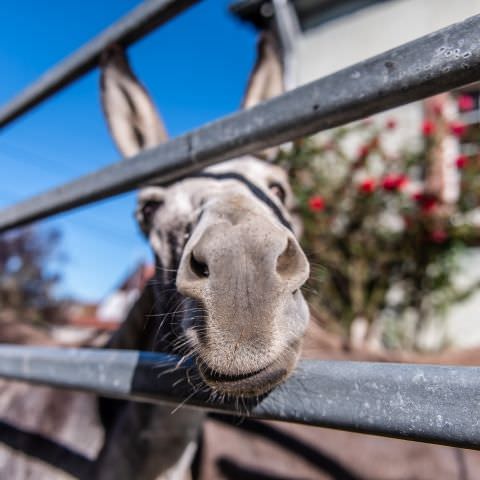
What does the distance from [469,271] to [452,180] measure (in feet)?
3.65

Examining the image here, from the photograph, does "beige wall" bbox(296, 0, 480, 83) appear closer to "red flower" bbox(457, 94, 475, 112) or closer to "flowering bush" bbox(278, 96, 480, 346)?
"flowering bush" bbox(278, 96, 480, 346)

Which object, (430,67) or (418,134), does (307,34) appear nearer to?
(418,134)

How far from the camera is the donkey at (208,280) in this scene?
2.90 ft

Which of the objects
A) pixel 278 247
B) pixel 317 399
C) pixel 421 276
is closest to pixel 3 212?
pixel 278 247

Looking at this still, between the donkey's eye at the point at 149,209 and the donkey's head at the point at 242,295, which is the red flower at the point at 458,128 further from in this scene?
the donkey's head at the point at 242,295

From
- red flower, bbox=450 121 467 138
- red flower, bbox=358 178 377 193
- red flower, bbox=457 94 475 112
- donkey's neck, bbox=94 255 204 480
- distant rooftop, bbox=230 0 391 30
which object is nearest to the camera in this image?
donkey's neck, bbox=94 255 204 480

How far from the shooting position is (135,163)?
127 cm

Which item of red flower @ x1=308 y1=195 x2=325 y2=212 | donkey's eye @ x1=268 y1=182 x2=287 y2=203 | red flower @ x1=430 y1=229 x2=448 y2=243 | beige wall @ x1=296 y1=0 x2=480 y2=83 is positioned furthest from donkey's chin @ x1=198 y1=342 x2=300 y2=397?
red flower @ x1=430 y1=229 x2=448 y2=243

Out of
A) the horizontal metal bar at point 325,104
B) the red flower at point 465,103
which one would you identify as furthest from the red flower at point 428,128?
the horizontal metal bar at point 325,104

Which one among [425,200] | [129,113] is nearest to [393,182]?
[425,200]

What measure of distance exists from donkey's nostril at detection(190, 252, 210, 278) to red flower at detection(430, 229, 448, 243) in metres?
4.29

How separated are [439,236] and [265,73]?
3469 mm

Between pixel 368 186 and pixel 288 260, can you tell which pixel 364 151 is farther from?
pixel 288 260

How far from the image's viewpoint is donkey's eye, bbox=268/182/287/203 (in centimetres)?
165
